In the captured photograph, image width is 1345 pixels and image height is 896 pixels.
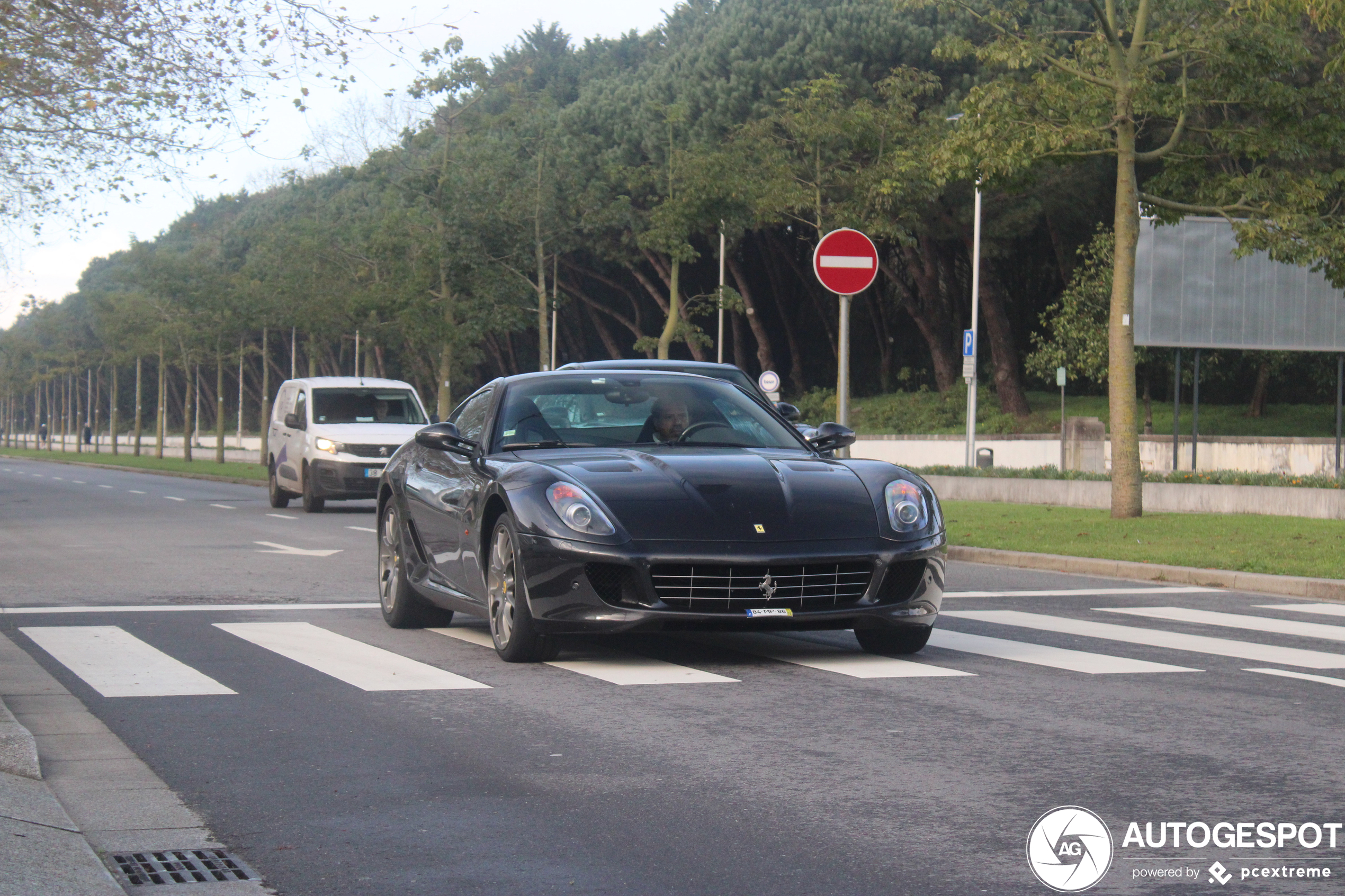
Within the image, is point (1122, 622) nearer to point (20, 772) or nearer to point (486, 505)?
point (486, 505)

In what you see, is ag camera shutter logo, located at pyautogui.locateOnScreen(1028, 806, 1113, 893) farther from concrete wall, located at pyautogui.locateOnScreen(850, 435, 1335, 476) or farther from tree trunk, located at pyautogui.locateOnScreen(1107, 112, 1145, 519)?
concrete wall, located at pyautogui.locateOnScreen(850, 435, 1335, 476)

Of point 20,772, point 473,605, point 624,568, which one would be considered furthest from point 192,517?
point 20,772

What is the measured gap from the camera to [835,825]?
16.0ft

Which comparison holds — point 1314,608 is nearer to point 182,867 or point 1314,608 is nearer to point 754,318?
point 182,867

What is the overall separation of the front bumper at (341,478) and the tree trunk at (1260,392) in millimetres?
30219

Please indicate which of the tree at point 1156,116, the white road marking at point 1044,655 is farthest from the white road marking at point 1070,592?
the tree at point 1156,116

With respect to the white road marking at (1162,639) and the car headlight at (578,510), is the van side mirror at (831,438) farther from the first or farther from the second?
the white road marking at (1162,639)

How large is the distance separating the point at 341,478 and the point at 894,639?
54.9 feet

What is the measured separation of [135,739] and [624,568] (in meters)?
2.21

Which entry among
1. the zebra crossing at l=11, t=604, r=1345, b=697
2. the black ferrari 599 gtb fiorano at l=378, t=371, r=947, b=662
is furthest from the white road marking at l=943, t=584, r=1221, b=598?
the black ferrari 599 gtb fiorano at l=378, t=371, r=947, b=662

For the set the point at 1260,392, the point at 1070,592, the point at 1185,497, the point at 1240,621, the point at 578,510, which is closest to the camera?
the point at 578,510

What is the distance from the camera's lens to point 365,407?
25.7 m

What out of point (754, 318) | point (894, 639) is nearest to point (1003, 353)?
point (754, 318)

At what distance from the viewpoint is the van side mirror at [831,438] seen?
29.2ft
